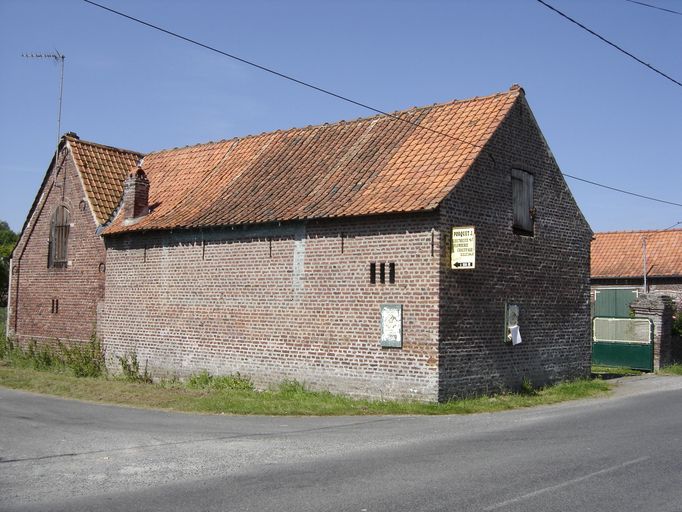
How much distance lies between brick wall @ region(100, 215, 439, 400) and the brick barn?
0.12 feet

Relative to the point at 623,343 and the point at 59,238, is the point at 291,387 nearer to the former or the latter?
the point at 59,238

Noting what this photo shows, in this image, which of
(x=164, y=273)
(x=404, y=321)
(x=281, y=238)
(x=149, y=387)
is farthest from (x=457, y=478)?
(x=164, y=273)

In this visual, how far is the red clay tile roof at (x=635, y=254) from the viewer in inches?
1454

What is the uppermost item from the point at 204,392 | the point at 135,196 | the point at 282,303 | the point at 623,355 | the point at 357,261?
the point at 135,196

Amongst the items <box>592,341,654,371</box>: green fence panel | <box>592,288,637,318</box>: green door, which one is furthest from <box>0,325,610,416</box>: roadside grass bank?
<box>592,288,637,318</box>: green door

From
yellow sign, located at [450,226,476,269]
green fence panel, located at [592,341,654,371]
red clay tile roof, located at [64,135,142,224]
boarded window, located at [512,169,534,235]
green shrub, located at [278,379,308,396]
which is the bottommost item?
green shrub, located at [278,379,308,396]

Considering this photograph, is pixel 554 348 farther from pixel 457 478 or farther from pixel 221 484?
pixel 221 484

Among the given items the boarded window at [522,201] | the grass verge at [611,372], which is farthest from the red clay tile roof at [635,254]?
the boarded window at [522,201]

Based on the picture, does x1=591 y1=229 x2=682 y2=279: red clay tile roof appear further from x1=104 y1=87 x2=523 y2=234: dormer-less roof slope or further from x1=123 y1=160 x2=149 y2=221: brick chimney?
x1=123 y1=160 x2=149 y2=221: brick chimney

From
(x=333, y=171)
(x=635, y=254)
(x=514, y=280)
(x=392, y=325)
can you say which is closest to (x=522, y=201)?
(x=514, y=280)

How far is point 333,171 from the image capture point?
62.6 feet

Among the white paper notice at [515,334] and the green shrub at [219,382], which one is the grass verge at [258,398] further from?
the white paper notice at [515,334]

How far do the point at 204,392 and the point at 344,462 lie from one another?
902cm

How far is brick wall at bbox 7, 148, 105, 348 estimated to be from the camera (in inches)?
904
